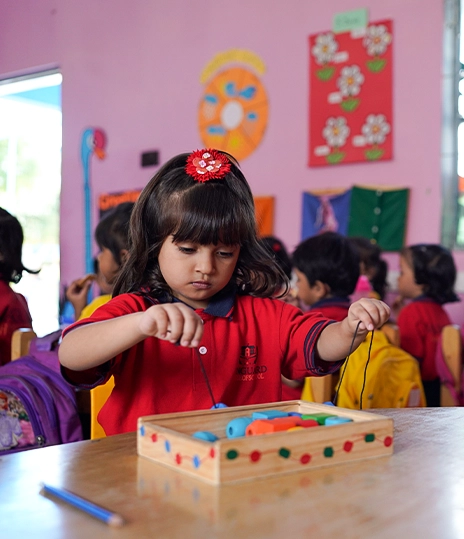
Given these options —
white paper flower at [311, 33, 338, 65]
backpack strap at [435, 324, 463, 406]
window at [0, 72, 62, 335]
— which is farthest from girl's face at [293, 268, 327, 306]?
window at [0, 72, 62, 335]

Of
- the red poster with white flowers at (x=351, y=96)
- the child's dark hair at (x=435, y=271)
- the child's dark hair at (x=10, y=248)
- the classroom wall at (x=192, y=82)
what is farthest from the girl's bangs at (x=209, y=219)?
the red poster with white flowers at (x=351, y=96)

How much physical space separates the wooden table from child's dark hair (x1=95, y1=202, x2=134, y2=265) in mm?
1405

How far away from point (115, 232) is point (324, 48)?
2.45 m

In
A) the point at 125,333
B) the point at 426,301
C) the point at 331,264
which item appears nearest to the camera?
the point at 125,333

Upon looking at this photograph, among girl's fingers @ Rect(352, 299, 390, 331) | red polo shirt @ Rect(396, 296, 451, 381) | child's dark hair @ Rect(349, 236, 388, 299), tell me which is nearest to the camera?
girl's fingers @ Rect(352, 299, 390, 331)

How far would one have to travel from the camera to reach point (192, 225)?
4.20ft

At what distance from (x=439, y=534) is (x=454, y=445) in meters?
0.36

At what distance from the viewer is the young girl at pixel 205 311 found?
1275mm

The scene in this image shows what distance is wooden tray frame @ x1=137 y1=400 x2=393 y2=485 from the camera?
774mm

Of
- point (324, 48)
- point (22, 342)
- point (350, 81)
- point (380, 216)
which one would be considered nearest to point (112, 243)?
point (22, 342)

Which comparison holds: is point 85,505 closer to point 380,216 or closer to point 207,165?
point 207,165

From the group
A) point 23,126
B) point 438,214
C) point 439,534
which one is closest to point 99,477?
point 439,534

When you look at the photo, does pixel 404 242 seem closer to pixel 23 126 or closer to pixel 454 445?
pixel 454 445

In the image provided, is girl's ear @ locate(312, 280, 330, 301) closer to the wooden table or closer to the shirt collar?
the shirt collar
